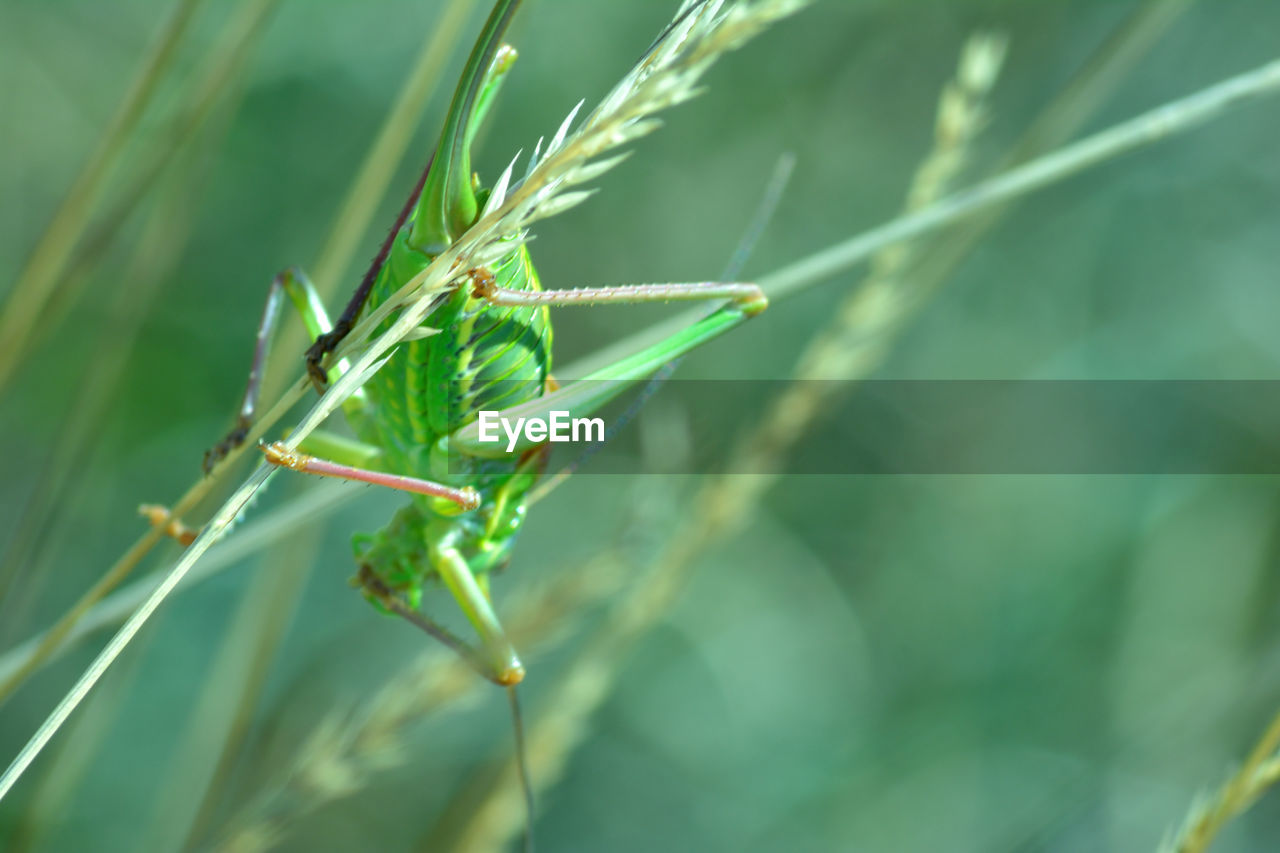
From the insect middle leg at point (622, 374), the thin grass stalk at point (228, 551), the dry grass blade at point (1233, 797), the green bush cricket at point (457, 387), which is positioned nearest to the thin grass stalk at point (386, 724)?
the green bush cricket at point (457, 387)

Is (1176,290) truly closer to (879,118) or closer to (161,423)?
(879,118)

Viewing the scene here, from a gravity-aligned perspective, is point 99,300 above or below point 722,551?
above

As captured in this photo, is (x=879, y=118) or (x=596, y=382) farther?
(x=879, y=118)

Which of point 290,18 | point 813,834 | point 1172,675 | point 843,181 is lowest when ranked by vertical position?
point 1172,675

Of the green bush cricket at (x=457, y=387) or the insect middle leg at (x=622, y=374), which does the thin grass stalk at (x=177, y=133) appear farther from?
the insect middle leg at (x=622, y=374)

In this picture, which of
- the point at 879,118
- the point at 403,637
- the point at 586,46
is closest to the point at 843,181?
the point at 879,118
